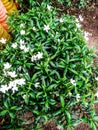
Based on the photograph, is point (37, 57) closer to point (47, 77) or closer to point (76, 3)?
point (47, 77)

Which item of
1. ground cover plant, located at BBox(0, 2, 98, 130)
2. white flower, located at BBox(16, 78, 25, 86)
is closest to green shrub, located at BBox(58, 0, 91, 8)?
ground cover plant, located at BBox(0, 2, 98, 130)

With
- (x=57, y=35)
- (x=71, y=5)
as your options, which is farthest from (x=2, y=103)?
(x=71, y=5)

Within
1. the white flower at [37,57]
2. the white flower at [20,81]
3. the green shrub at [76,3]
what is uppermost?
the green shrub at [76,3]

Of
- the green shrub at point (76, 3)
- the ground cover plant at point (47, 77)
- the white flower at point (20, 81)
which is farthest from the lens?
the green shrub at point (76, 3)

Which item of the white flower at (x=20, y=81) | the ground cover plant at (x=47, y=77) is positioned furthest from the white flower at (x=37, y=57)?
the white flower at (x=20, y=81)

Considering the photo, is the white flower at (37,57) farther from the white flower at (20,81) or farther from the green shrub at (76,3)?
the green shrub at (76,3)

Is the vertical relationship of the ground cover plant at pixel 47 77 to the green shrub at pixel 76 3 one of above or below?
below

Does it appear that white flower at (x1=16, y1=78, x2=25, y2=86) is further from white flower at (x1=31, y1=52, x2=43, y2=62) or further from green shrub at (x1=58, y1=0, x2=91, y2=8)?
green shrub at (x1=58, y1=0, x2=91, y2=8)

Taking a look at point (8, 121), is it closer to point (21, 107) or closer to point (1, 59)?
point (21, 107)

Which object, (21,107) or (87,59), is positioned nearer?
(21,107)
